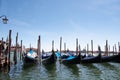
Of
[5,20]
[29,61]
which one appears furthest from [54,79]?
[29,61]

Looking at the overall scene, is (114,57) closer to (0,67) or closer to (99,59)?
(99,59)

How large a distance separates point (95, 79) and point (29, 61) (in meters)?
10.8

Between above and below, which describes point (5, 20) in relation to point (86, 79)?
above

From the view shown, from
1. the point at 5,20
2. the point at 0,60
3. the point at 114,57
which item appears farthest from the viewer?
the point at 114,57

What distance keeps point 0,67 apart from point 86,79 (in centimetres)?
738

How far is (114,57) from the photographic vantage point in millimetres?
24203

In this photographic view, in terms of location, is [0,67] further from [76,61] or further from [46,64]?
[76,61]

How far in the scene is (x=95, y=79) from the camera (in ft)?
42.6

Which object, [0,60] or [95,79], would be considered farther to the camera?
[0,60]

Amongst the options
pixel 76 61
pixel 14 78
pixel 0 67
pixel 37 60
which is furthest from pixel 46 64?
pixel 14 78

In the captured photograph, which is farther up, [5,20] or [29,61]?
[5,20]

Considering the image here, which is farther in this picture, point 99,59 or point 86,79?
point 99,59

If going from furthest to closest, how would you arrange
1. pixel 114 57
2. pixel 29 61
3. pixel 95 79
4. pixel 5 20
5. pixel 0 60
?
pixel 114 57 → pixel 29 61 → pixel 0 60 → pixel 95 79 → pixel 5 20

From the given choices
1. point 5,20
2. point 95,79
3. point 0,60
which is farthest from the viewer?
point 0,60
